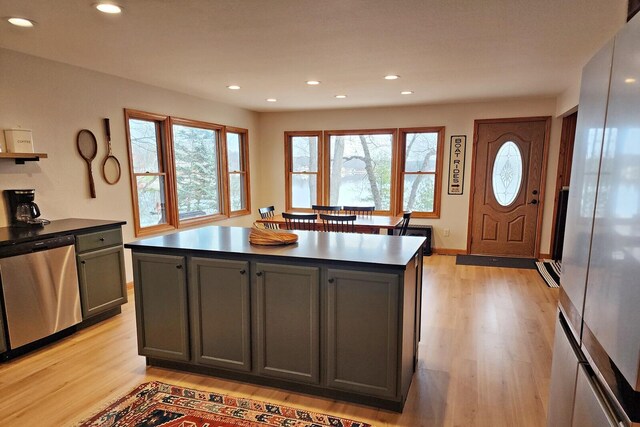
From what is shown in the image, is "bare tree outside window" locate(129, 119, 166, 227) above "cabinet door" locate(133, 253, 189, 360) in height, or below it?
above

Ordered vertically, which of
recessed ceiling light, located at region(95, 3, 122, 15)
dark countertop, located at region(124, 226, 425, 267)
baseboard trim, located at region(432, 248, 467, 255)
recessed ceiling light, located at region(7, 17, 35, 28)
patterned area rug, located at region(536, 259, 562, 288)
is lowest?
patterned area rug, located at region(536, 259, 562, 288)

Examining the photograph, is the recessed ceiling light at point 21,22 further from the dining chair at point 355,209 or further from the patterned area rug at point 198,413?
the dining chair at point 355,209

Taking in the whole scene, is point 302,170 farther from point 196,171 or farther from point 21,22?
point 21,22

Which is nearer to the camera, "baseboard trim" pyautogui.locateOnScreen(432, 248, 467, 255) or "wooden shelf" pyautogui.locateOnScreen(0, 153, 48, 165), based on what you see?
"wooden shelf" pyautogui.locateOnScreen(0, 153, 48, 165)

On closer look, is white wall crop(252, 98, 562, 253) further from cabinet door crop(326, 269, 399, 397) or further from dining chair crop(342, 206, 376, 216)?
cabinet door crop(326, 269, 399, 397)

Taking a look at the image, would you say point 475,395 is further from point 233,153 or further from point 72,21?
point 233,153

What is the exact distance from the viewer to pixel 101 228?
3350 mm

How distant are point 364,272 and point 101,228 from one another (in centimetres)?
256

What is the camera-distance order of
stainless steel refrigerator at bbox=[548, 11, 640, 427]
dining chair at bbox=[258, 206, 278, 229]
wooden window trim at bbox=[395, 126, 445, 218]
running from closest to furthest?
stainless steel refrigerator at bbox=[548, 11, 640, 427]
dining chair at bbox=[258, 206, 278, 229]
wooden window trim at bbox=[395, 126, 445, 218]

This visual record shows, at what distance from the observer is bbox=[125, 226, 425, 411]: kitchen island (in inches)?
82.3

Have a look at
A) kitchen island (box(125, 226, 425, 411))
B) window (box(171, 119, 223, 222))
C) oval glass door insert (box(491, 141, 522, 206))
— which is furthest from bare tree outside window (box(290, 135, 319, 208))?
kitchen island (box(125, 226, 425, 411))

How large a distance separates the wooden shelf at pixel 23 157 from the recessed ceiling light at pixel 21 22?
3.24 ft

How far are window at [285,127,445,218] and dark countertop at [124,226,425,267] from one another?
12.0 feet

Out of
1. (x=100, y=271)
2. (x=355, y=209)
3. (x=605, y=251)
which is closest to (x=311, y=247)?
(x=605, y=251)
